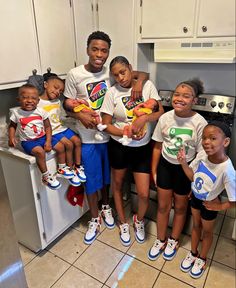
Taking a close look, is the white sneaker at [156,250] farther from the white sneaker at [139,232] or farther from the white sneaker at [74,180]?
the white sneaker at [74,180]

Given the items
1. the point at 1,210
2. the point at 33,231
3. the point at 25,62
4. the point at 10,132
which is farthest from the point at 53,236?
the point at 25,62

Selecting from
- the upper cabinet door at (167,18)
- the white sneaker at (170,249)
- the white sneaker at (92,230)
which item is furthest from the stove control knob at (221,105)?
the white sneaker at (92,230)

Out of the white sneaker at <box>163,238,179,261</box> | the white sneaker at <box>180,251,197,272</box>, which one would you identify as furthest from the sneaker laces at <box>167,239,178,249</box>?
the white sneaker at <box>180,251,197,272</box>

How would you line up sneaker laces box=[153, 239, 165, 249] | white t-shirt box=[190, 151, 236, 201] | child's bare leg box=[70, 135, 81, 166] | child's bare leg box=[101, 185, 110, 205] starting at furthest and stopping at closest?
child's bare leg box=[101, 185, 110, 205] < sneaker laces box=[153, 239, 165, 249] < child's bare leg box=[70, 135, 81, 166] < white t-shirt box=[190, 151, 236, 201]

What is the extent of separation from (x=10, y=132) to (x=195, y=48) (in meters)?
1.22

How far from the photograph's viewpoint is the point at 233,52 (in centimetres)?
141

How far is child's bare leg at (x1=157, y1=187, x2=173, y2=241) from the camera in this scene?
143 centimetres

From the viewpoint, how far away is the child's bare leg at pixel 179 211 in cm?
140

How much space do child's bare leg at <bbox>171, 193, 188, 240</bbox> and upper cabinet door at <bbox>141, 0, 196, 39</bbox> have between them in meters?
1.01

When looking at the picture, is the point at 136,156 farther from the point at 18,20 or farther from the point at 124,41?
the point at 18,20

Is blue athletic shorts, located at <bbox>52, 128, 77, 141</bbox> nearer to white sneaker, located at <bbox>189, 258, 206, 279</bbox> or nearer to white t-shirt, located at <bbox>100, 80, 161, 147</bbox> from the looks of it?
white t-shirt, located at <bbox>100, 80, 161, 147</bbox>

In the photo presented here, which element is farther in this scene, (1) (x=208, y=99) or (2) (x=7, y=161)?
(1) (x=208, y=99)

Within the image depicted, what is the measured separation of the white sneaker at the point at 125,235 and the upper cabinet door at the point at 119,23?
118 centimetres

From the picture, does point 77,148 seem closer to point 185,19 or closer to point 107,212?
point 107,212
